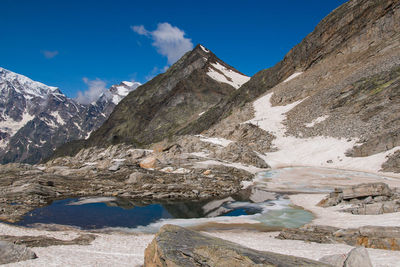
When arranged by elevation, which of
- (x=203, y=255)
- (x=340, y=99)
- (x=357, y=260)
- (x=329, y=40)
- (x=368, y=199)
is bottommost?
(x=357, y=260)

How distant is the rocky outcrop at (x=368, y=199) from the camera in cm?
1812

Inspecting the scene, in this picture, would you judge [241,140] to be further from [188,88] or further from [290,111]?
[188,88]

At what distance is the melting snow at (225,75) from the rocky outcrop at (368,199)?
12465 cm

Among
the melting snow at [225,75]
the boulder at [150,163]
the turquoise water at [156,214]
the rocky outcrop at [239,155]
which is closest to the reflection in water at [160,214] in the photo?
the turquoise water at [156,214]

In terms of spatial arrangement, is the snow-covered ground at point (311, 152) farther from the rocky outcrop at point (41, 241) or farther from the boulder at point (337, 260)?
the rocky outcrop at point (41, 241)

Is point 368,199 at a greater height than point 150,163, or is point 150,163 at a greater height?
point 150,163

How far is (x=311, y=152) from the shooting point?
167 feet

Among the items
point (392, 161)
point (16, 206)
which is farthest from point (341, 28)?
point (16, 206)

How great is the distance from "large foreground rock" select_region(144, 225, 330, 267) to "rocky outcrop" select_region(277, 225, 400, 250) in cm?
616

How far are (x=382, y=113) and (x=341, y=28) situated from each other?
1793 inches

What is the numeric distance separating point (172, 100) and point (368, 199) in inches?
4585

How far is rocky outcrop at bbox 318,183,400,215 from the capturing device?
1812cm

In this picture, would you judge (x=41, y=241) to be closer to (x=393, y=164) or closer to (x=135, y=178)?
(x=135, y=178)

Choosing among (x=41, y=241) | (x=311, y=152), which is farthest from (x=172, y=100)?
(x=41, y=241)
